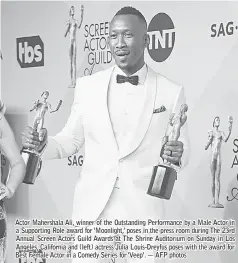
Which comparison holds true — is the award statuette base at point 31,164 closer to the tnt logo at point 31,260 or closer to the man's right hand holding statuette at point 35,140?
the man's right hand holding statuette at point 35,140

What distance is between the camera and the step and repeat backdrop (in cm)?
256

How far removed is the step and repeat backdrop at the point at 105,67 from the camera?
256 centimetres

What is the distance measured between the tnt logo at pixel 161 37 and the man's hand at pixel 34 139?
0.67 meters

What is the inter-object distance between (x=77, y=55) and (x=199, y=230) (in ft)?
3.45

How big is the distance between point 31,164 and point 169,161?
2.31 ft

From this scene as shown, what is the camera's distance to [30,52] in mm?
2887

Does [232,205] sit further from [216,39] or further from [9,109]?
[9,109]

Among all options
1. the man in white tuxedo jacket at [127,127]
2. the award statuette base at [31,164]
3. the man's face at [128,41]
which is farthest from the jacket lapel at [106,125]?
the award statuette base at [31,164]

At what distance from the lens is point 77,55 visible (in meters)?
2.80

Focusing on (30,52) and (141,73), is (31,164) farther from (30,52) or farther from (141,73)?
(141,73)

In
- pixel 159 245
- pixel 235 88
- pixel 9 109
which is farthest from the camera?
pixel 9 109

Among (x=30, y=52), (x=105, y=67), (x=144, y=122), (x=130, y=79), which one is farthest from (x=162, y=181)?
(x=30, y=52)

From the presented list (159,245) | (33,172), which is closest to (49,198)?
(33,172)

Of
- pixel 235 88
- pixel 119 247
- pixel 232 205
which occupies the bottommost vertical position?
pixel 119 247
